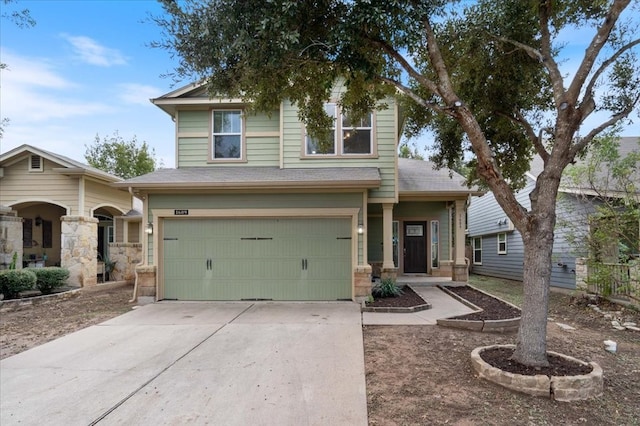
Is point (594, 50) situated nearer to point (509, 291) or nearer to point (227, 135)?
point (227, 135)

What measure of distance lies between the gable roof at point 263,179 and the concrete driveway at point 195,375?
3.08 meters

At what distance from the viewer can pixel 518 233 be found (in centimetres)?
1521

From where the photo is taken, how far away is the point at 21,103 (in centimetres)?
1451

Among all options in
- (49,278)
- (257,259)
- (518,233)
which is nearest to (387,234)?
(257,259)

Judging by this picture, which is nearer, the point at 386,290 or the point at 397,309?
the point at 397,309

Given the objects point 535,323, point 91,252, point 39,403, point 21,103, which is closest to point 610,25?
point 535,323

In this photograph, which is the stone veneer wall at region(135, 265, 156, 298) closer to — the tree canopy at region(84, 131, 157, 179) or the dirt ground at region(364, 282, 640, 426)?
the dirt ground at region(364, 282, 640, 426)

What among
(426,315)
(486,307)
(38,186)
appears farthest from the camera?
(38,186)

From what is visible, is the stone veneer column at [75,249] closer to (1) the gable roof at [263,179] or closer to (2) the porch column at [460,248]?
(1) the gable roof at [263,179]

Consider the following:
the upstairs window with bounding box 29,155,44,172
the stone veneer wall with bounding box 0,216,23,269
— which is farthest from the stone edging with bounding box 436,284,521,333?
the upstairs window with bounding box 29,155,44,172

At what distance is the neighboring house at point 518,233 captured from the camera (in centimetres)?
1024

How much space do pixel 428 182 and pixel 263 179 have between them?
19.5 feet

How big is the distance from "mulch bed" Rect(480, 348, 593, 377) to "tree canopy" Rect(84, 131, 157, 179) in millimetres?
27787

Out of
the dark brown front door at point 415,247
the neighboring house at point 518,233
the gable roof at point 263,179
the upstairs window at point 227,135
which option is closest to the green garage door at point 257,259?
the gable roof at point 263,179
